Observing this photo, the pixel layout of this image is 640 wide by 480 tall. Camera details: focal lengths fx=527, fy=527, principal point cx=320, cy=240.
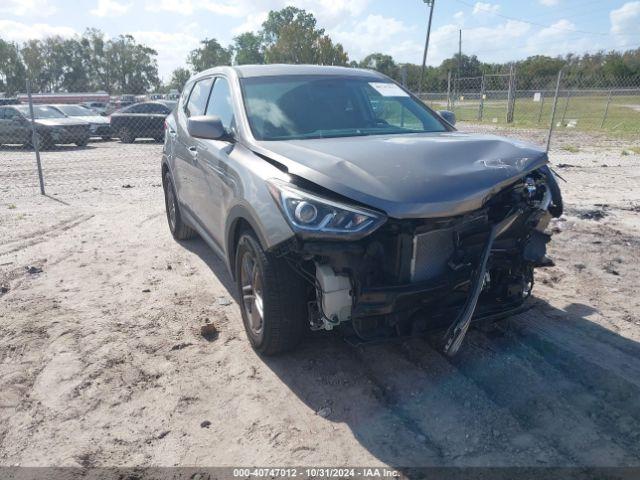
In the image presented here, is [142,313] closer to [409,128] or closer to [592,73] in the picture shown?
[409,128]

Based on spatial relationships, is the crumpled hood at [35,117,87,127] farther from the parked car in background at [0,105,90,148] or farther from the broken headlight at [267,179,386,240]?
the broken headlight at [267,179,386,240]

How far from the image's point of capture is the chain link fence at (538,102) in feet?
71.5

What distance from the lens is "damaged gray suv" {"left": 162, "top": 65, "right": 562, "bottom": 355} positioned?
275 cm

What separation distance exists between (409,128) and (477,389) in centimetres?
215

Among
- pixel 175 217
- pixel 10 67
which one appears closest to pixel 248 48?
pixel 10 67

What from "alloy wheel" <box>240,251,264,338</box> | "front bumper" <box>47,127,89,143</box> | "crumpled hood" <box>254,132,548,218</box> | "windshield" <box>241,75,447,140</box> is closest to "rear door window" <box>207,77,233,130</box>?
"windshield" <box>241,75,447,140</box>

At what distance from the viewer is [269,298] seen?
3.10 metres

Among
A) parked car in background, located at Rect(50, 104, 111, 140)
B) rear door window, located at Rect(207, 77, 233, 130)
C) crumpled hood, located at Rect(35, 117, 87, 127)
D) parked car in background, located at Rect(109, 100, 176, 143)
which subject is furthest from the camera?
parked car in background, located at Rect(50, 104, 111, 140)

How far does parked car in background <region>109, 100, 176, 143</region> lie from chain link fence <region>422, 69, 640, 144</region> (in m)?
11.2

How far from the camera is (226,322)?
13.4 ft

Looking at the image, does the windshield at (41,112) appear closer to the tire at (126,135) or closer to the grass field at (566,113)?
the tire at (126,135)

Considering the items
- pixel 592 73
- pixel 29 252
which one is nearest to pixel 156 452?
pixel 29 252

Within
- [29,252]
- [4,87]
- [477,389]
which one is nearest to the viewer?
[477,389]

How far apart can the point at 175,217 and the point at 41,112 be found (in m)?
14.3
